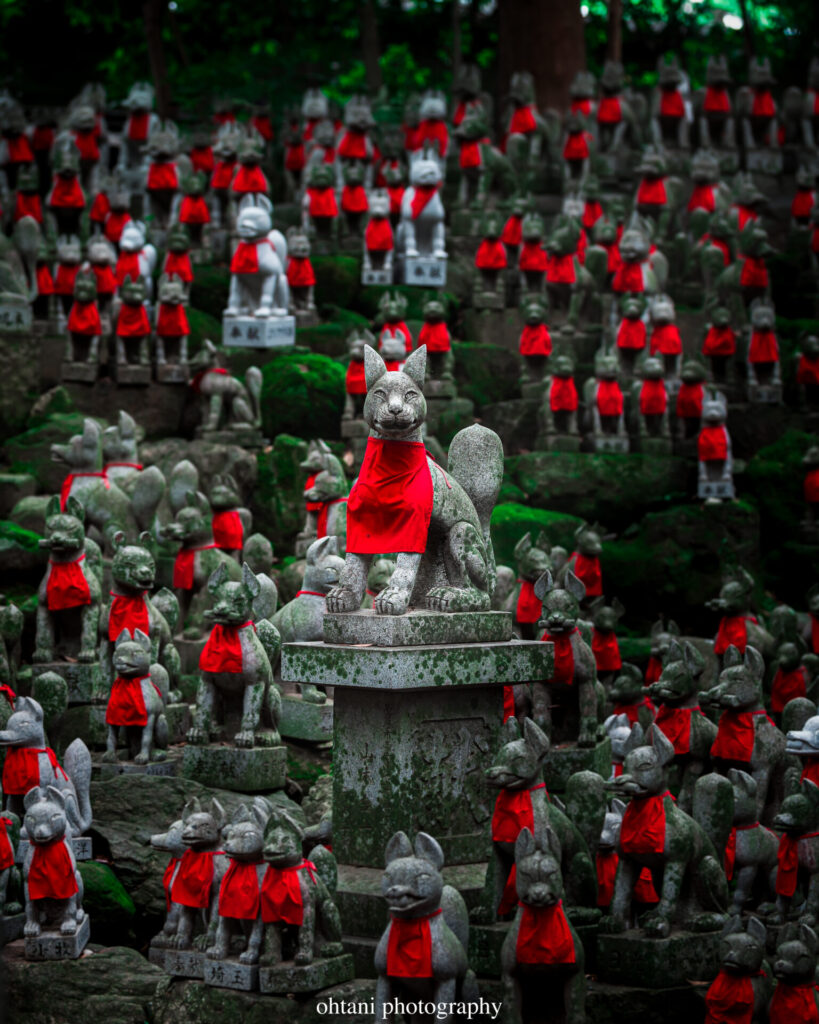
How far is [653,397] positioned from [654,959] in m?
7.87

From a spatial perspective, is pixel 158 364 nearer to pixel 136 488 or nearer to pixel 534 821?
pixel 136 488

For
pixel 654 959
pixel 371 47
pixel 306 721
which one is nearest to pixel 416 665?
pixel 654 959

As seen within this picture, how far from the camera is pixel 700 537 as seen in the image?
1468 cm

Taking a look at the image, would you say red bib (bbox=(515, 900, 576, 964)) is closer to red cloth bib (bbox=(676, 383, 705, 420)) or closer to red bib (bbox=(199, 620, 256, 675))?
red bib (bbox=(199, 620, 256, 675))

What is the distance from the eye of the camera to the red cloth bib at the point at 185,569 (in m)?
12.4

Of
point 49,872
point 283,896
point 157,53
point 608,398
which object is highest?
point 157,53

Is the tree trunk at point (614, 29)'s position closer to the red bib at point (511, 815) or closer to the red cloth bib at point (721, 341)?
the red cloth bib at point (721, 341)

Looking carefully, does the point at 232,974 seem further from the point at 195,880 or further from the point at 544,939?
the point at 544,939

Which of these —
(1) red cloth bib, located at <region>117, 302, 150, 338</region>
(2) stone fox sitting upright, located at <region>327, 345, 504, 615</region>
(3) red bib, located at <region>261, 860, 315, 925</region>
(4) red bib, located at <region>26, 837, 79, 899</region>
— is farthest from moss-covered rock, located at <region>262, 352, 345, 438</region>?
(3) red bib, located at <region>261, 860, 315, 925</region>

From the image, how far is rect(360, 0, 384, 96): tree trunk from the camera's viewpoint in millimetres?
24750

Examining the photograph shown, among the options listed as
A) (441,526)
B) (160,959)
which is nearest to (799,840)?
(441,526)

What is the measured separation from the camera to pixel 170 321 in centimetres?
1557

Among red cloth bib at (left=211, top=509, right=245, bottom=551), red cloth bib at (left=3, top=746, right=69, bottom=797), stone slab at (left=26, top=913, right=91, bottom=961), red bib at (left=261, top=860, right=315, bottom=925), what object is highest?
red cloth bib at (left=211, top=509, right=245, bottom=551)

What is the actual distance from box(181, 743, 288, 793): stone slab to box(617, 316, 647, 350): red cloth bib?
7044mm
